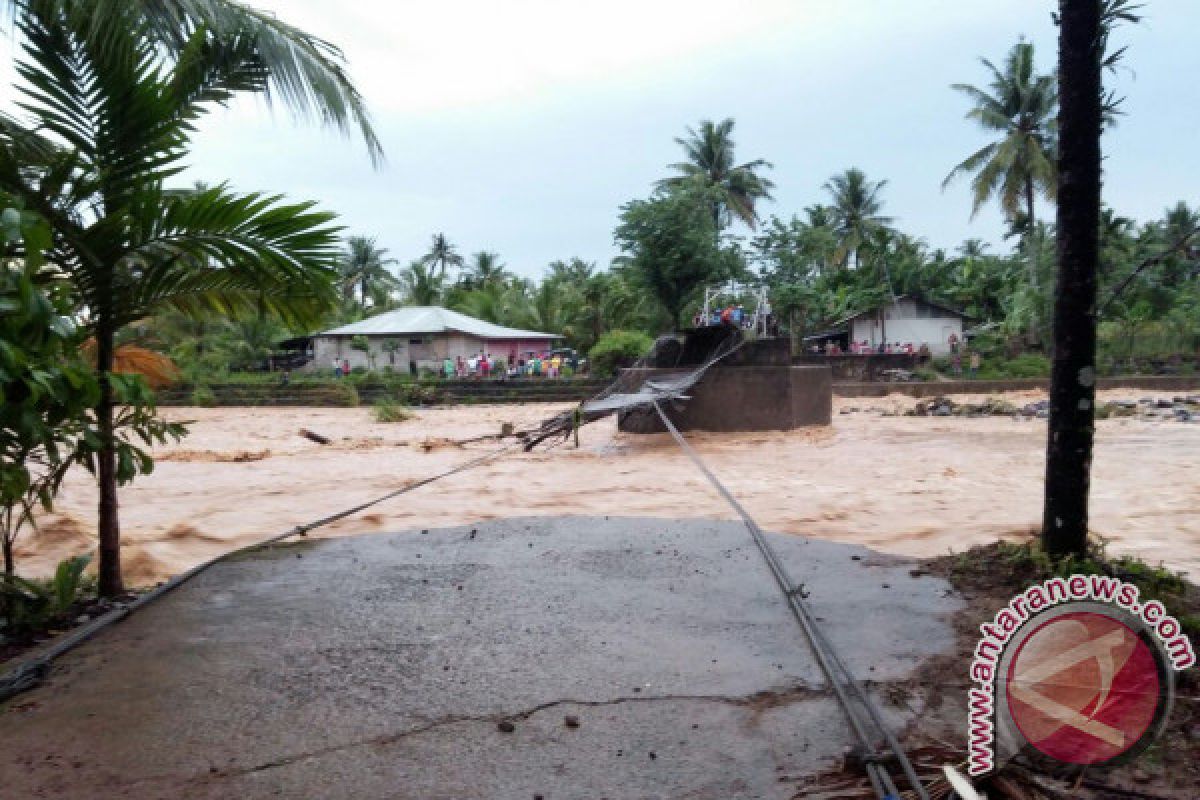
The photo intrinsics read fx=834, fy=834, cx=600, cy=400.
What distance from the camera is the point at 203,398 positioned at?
944 inches

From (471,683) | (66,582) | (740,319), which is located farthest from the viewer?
(740,319)

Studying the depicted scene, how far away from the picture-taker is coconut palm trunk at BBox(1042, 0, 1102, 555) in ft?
10.1

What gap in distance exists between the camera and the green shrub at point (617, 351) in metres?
24.0

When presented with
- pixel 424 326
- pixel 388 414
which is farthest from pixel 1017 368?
pixel 424 326

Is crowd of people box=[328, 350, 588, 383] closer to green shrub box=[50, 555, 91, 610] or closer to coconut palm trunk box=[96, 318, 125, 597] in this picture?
coconut palm trunk box=[96, 318, 125, 597]

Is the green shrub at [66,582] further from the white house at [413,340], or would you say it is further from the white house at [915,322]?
the white house at [915,322]

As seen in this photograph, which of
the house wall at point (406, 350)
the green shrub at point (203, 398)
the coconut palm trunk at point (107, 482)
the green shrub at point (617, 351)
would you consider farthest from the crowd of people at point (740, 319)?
the house wall at point (406, 350)

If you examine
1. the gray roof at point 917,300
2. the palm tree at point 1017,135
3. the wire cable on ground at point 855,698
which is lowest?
the wire cable on ground at point 855,698

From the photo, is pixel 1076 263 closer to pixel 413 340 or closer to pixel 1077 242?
pixel 1077 242

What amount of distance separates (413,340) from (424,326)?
0.77 metres

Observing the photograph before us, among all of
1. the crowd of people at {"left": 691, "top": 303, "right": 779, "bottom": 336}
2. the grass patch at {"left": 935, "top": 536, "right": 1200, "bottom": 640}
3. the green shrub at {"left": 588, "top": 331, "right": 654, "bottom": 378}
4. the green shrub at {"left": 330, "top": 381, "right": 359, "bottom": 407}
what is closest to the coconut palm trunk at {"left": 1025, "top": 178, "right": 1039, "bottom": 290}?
the green shrub at {"left": 588, "top": 331, "right": 654, "bottom": 378}

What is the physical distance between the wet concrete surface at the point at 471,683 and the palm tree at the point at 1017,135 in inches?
1039

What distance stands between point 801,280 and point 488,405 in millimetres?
14635

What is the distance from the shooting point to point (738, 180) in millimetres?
37344
